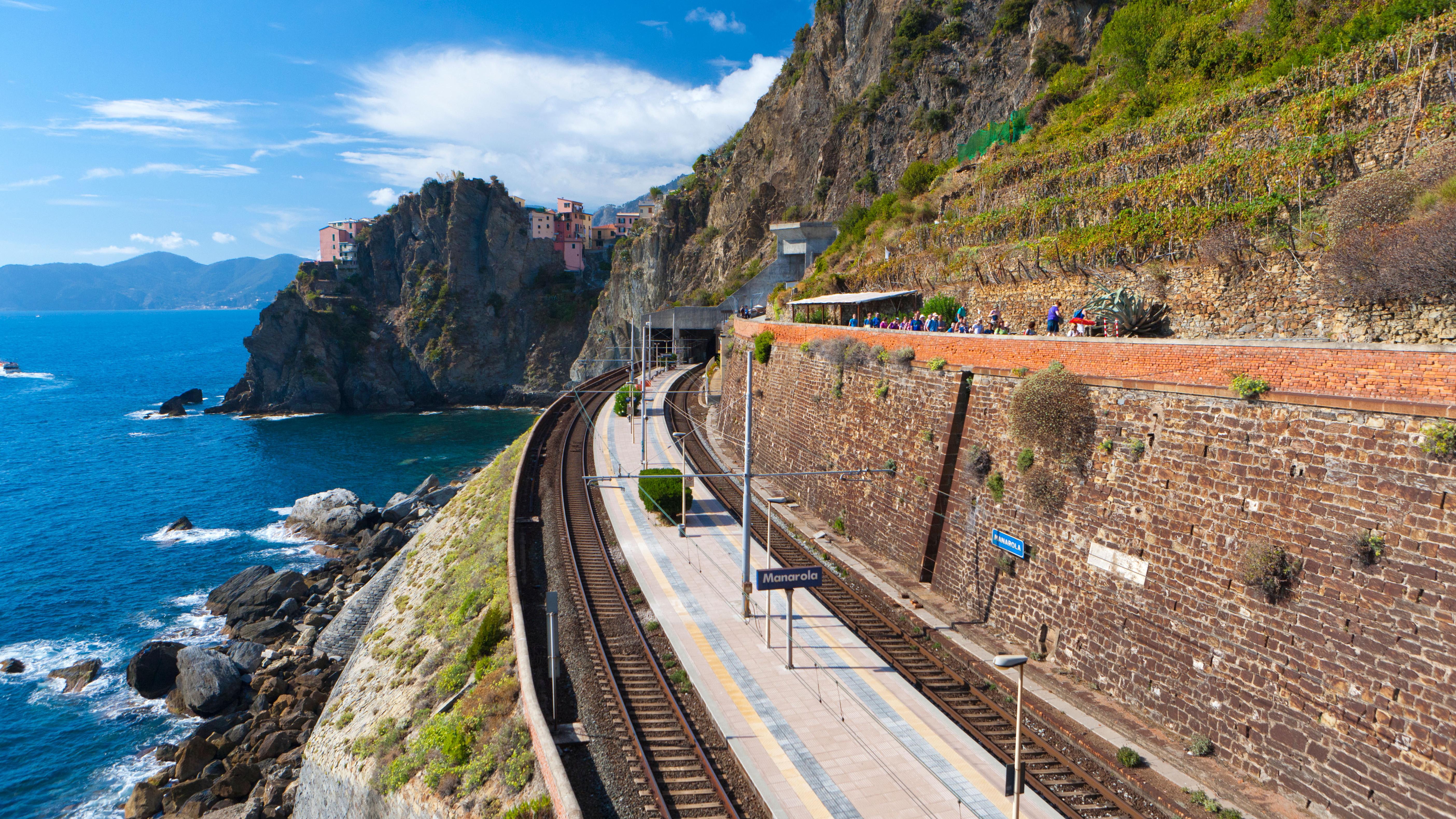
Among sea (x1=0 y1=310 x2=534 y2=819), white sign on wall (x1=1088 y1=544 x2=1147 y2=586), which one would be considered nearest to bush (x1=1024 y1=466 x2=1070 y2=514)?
white sign on wall (x1=1088 y1=544 x2=1147 y2=586)

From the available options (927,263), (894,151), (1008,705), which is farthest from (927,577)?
(894,151)

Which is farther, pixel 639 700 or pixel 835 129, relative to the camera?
pixel 835 129

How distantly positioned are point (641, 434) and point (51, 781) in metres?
26.1

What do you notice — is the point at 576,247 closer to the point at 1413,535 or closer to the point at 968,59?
the point at 968,59

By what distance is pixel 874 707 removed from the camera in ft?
44.5

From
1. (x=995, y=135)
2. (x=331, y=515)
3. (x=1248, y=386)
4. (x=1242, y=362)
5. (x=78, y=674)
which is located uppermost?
(x=995, y=135)

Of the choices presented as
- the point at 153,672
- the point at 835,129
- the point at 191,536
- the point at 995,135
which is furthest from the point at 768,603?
the point at 835,129

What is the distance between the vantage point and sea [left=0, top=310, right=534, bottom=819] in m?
24.0

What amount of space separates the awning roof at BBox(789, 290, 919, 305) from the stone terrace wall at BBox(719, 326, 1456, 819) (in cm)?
1160

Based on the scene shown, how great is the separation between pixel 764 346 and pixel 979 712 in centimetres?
2026

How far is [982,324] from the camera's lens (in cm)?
2480

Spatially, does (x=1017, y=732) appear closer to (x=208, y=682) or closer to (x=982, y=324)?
(x=982, y=324)

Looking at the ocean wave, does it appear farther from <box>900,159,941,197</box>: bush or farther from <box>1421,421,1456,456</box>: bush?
<box>1421,421,1456,456</box>: bush

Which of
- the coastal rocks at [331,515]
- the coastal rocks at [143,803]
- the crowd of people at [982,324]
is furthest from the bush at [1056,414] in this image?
the coastal rocks at [331,515]
